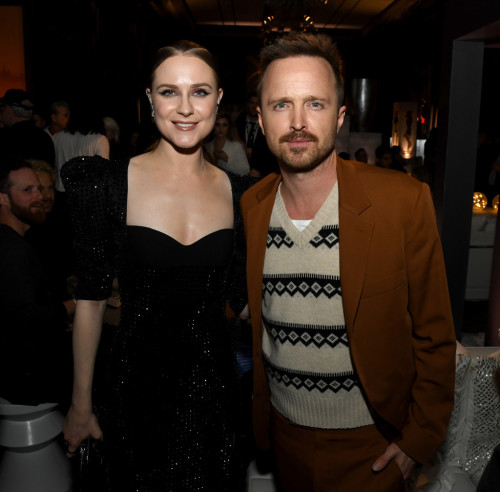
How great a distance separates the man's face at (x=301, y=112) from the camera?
153 cm

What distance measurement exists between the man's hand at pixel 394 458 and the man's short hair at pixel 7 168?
7.75ft

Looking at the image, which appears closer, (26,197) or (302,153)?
(302,153)

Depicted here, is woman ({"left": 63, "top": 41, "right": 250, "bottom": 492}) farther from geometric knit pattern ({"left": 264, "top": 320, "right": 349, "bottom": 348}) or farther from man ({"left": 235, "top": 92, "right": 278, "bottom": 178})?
man ({"left": 235, "top": 92, "right": 278, "bottom": 178})

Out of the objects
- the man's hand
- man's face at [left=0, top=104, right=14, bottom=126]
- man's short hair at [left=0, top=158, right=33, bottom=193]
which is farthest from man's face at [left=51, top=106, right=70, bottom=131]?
the man's hand

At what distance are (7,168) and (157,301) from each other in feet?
5.91

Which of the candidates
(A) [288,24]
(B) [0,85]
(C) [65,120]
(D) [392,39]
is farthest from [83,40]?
(D) [392,39]

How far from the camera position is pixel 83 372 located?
5.38 ft

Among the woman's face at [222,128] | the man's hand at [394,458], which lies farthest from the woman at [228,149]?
the man's hand at [394,458]

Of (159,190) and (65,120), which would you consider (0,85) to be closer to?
(65,120)

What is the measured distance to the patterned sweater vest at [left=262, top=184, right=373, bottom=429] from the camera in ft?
4.97

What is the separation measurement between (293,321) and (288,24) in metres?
8.75

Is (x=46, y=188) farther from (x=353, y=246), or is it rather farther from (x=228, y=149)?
(x=228, y=149)

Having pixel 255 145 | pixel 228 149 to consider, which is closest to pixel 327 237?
pixel 255 145

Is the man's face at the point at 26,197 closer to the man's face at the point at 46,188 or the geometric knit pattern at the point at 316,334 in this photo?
the man's face at the point at 46,188
